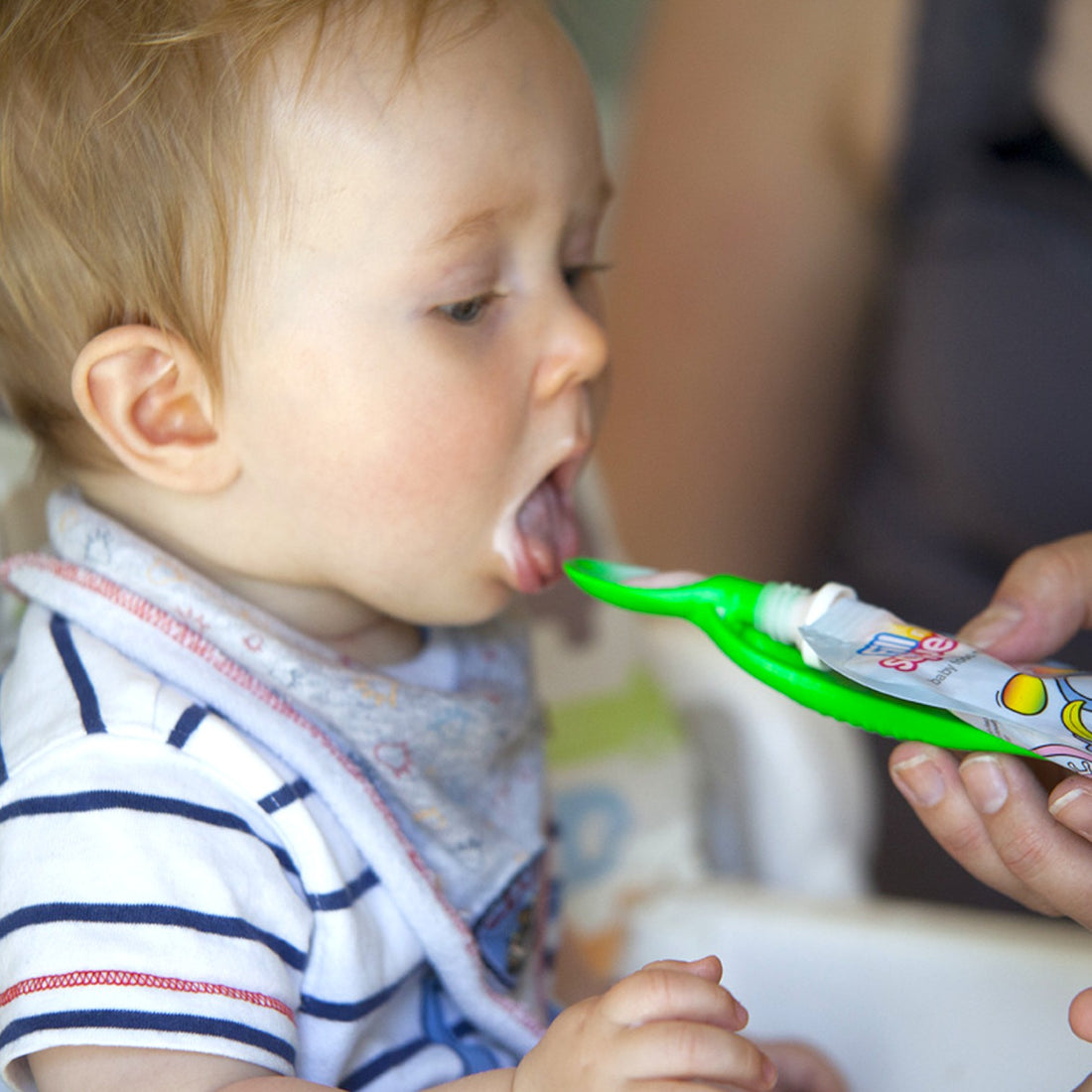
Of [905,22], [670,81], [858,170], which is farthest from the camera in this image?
[670,81]

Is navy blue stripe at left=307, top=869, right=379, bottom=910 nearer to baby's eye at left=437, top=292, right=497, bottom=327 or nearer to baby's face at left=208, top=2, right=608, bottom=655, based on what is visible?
baby's face at left=208, top=2, right=608, bottom=655

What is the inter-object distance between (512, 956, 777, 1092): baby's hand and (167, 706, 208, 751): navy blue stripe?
19 centimetres

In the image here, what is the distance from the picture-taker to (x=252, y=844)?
0.51 m

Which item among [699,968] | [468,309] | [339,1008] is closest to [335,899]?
[339,1008]

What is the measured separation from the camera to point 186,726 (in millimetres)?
511

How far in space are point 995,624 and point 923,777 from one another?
105 millimetres

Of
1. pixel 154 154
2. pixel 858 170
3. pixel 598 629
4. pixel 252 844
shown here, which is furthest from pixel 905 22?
pixel 252 844

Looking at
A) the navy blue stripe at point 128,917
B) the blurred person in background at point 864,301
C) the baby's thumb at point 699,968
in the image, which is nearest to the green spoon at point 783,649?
the baby's thumb at point 699,968

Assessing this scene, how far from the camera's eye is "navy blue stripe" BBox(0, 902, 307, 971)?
462mm

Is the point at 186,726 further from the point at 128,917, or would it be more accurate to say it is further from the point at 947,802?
the point at 947,802

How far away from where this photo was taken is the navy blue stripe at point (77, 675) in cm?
50

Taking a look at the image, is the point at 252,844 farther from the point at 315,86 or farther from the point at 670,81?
the point at 670,81

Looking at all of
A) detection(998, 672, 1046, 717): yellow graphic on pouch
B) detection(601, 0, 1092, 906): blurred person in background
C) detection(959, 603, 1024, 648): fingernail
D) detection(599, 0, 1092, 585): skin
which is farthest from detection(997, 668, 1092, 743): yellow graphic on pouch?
detection(599, 0, 1092, 585): skin

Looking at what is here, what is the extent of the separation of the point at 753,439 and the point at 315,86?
627 millimetres
